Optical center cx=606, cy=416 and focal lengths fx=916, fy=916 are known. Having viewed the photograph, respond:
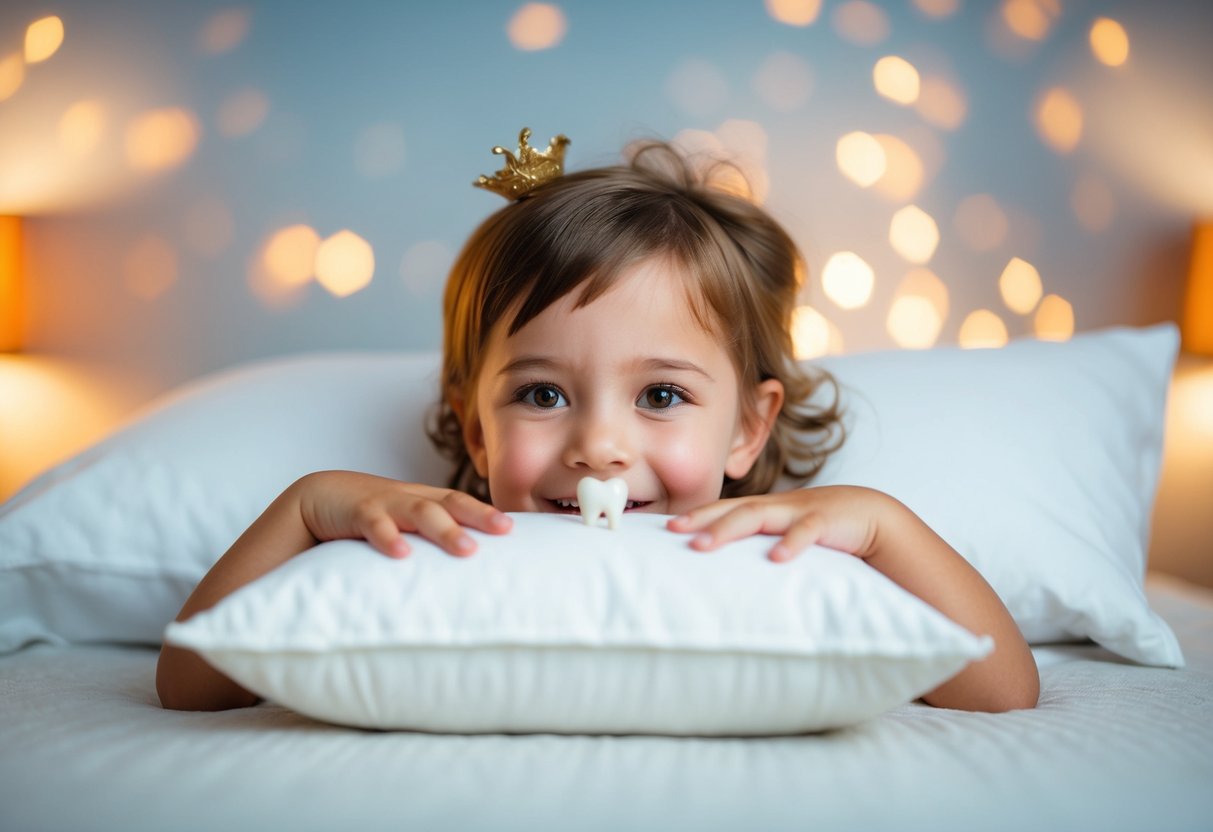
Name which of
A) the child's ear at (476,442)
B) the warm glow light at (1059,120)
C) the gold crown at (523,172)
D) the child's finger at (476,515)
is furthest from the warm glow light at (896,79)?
the child's finger at (476,515)

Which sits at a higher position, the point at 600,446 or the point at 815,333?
the point at 815,333

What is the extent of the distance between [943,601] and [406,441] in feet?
2.31

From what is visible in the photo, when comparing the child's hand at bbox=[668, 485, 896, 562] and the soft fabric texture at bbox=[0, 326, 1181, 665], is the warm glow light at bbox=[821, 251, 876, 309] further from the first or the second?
the child's hand at bbox=[668, 485, 896, 562]

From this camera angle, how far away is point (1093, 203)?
5.63 feet

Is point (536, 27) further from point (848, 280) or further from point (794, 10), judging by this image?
point (848, 280)

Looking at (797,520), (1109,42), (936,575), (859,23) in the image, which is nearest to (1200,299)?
(1109,42)

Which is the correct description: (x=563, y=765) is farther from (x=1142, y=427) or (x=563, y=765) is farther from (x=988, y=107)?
(x=988, y=107)

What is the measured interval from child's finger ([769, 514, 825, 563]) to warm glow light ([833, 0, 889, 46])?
122 centimetres

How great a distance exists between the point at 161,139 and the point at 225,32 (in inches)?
8.6

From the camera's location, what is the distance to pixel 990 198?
1.68 metres

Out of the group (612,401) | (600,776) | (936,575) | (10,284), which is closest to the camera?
(600,776)

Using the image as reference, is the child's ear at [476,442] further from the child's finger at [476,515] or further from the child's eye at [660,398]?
the child's finger at [476,515]

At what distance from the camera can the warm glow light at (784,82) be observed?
1637mm

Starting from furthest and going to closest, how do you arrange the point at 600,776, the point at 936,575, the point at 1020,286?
the point at 1020,286 → the point at 936,575 → the point at 600,776
